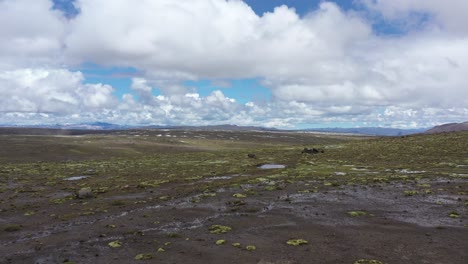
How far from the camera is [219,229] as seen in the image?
95.0ft

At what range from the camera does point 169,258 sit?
22906 mm

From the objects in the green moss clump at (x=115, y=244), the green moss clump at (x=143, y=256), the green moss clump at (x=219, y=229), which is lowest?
the green moss clump at (x=115, y=244)

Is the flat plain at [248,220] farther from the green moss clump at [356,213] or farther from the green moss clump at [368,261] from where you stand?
the green moss clump at [368,261]

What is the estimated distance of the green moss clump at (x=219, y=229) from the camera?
28378mm

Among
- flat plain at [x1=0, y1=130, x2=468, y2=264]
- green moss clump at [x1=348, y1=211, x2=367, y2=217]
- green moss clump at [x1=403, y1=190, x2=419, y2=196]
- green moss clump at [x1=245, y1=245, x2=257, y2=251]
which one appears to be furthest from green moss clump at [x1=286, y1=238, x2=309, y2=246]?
green moss clump at [x1=403, y1=190, x2=419, y2=196]

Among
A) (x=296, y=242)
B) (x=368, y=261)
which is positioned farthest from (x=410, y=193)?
(x=368, y=261)

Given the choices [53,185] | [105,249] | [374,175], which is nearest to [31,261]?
[105,249]

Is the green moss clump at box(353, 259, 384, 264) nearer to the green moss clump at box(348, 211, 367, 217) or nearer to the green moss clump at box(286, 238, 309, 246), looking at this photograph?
the green moss clump at box(286, 238, 309, 246)

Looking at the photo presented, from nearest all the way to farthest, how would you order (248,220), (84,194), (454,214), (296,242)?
(296,242) < (454,214) < (248,220) < (84,194)

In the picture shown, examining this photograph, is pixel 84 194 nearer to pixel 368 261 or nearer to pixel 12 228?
pixel 12 228

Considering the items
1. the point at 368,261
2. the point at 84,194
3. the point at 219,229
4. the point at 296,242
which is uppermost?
the point at 368,261

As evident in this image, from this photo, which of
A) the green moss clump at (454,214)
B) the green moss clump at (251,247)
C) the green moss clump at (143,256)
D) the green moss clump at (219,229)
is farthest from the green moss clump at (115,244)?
the green moss clump at (454,214)

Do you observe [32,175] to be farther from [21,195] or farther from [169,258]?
[169,258]

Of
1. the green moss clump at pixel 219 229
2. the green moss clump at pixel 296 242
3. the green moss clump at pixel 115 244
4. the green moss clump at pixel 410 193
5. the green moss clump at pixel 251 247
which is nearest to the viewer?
the green moss clump at pixel 251 247
